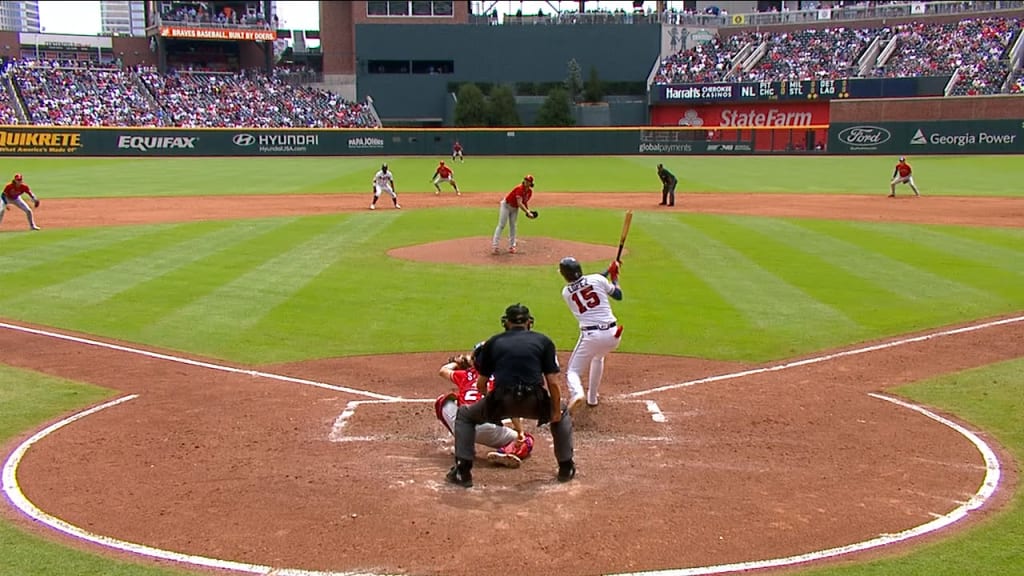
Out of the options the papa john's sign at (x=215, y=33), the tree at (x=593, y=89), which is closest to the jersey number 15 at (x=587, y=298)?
the tree at (x=593, y=89)

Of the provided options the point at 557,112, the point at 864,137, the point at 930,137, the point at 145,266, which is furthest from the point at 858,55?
the point at 145,266

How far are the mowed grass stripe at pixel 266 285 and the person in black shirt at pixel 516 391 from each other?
295 inches

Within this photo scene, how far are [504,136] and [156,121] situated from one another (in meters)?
30.0

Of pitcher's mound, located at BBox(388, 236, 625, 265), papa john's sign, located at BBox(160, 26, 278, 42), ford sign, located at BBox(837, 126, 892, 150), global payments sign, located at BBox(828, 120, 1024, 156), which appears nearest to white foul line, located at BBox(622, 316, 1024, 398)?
pitcher's mound, located at BBox(388, 236, 625, 265)

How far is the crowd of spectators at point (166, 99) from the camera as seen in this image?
7212 cm

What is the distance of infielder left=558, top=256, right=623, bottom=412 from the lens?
1011 centimetres

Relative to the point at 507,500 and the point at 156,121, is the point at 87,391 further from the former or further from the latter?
the point at 156,121

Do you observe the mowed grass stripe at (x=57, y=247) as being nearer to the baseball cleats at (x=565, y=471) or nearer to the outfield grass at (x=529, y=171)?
the outfield grass at (x=529, y=171)

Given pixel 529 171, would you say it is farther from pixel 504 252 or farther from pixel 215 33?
pixel 215 33

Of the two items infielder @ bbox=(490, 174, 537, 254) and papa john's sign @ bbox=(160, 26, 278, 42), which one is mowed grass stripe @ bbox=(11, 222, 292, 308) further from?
papa john's sign @ bbox=(160, 26, 278, 42)

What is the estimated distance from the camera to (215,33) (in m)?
86.4

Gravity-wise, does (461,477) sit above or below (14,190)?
below

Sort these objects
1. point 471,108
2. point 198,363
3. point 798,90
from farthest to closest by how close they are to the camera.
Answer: point 471,108
point 798,90
point 198,363

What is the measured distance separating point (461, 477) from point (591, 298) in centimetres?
283
